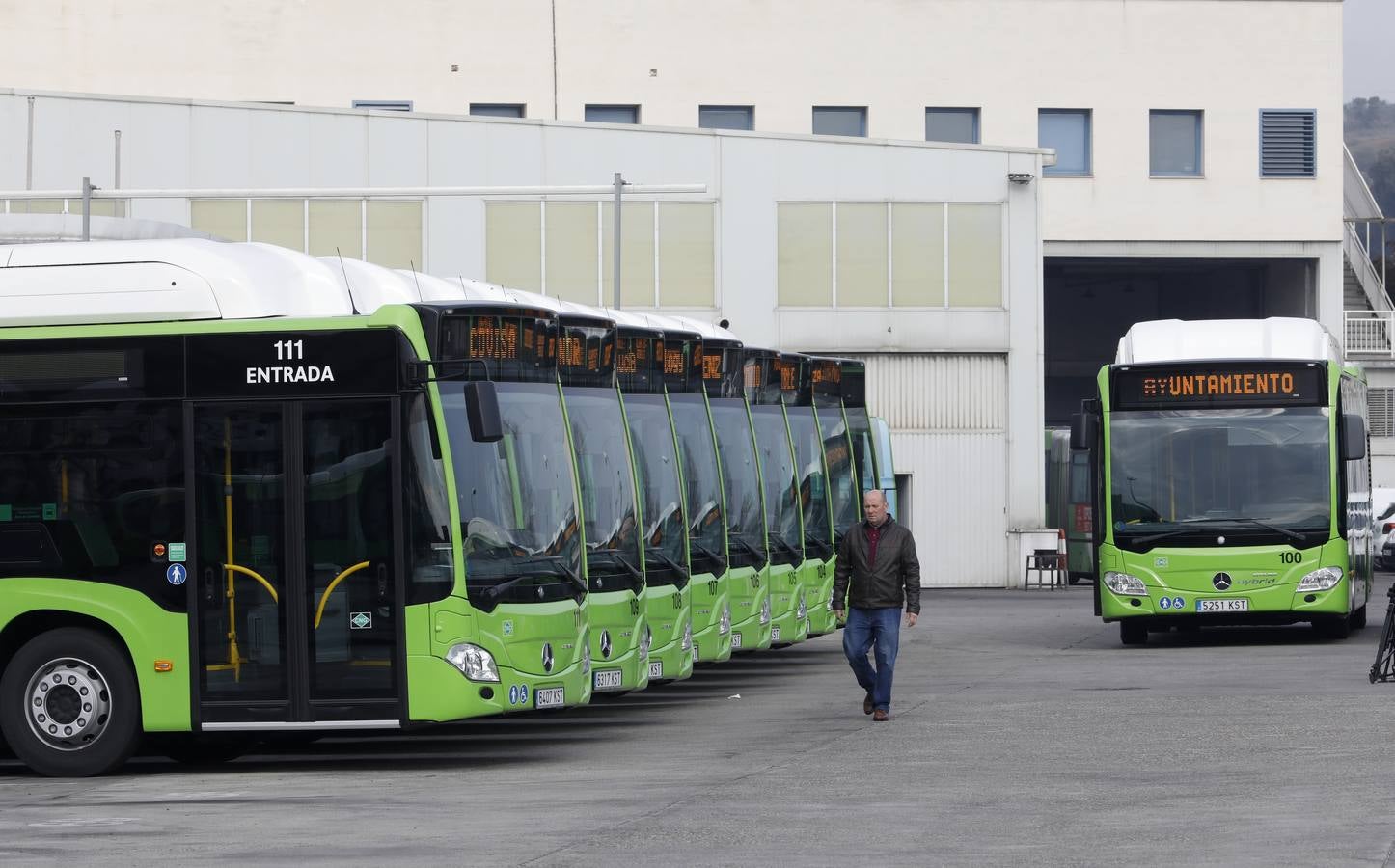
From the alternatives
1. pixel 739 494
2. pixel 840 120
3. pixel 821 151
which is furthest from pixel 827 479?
pixel 840 120

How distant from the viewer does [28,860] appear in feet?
34.2

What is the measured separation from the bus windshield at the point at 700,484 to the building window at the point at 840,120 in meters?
32.7

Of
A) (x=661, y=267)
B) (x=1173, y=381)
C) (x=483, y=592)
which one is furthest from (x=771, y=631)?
(x=661, y=267)

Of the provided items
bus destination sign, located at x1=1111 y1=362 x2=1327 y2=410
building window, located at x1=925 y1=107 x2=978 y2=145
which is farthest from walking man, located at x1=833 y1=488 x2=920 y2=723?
building window, located at x1=925 y1=107 x2=978 y2=145

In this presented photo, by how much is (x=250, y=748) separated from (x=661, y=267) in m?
28.4

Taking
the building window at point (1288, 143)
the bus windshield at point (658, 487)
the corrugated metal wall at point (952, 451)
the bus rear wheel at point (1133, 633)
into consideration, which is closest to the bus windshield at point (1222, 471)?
the bus rear wheel at point (1133, 633)

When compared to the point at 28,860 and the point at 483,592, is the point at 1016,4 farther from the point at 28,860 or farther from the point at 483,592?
the point at 28,860

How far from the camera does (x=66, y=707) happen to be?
14.3 metres

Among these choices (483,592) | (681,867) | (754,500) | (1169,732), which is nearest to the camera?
(681,867)

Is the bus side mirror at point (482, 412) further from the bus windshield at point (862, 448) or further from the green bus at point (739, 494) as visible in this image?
the bus windshield at point (862, 448)

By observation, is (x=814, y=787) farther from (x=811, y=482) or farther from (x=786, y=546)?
(x=811, y=482)

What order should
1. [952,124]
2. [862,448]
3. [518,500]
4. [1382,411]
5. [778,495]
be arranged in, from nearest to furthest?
1. [518,500]
2. [778,495]
3. [862,448]
4. [952,124]
5. [1382,411]

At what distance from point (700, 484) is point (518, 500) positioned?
5242 millimetres

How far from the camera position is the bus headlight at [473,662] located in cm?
1363
